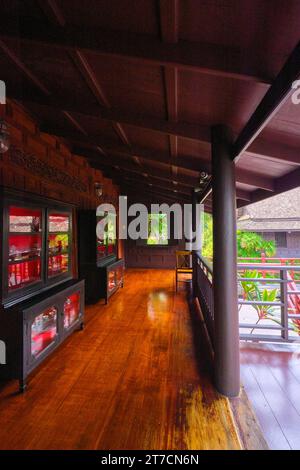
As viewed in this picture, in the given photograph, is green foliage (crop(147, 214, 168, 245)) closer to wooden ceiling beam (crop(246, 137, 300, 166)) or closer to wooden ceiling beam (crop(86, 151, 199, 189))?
wooden ceiling beam (crop(86, 151, 199, 189))

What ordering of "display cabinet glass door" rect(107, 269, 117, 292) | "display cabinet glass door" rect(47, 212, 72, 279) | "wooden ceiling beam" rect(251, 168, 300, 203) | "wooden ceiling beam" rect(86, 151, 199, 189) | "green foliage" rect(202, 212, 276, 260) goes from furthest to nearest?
1. "green foliage" rect(202, 212, 276, 260)
2. "display cabinet glass door" rect(107, 269, 117, 292)
3. "wooden ceiling beam" rect(86, 151, 199, 189)
4. "display cabinet glass door" rect(47, 212, 72, 279)
5. "wooden ceiling beam" rect(251, 168, 300, 203)

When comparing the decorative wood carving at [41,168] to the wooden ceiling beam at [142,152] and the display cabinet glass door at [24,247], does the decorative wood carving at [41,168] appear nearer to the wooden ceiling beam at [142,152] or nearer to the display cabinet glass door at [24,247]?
the wooden ceiling beam at [142,152]

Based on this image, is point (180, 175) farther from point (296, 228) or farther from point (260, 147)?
point (296, 228)

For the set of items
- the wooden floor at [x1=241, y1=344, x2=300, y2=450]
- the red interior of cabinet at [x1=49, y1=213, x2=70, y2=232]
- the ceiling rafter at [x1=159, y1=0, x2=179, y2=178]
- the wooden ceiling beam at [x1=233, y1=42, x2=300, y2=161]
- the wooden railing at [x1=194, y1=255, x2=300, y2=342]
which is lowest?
the wooden floor at [x1=241, y1=344, x2=300, y2=450]

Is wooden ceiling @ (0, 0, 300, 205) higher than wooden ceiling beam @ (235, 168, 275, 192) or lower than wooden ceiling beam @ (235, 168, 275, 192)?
higher

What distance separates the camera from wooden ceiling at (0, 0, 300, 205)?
110cm

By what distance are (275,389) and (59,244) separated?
3117mm

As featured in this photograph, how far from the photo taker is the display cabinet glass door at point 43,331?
2.39 m

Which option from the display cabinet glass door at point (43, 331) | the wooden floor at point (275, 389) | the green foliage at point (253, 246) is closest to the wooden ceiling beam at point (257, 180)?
the wooden floor at point (275, 389)

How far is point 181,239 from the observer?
8867 millimetres

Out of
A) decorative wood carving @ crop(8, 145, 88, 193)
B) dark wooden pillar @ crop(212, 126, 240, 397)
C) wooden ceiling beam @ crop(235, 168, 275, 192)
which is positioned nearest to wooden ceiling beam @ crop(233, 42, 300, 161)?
dark wooden pillar @ crop(212, 126, 240, 397)

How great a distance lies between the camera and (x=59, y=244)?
11.3 ft

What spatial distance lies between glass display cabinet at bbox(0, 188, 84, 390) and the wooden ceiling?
1138 millimetres

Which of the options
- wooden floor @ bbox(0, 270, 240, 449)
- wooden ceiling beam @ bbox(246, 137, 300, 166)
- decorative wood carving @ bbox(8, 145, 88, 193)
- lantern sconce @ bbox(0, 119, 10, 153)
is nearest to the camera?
wooden floor @ bbox(0, 270, 240, 449)
